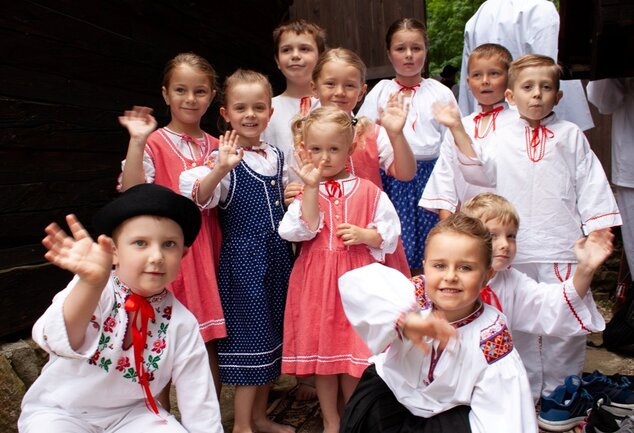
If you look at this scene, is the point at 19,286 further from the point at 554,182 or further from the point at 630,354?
the point at 630,354

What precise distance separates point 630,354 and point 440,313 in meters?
2.67

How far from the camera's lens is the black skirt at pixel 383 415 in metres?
2.27

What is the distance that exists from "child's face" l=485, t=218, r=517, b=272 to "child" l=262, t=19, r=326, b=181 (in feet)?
3.89

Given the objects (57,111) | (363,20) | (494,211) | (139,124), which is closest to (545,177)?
(494,211)

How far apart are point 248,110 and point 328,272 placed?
32.2 inches

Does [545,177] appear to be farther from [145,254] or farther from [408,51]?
[145,254]

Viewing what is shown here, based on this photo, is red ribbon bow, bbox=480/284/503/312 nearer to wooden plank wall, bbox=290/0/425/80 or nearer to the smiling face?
the smiling face

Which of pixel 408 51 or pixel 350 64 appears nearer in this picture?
pixel 350 64

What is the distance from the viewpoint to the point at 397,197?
3.59 meters

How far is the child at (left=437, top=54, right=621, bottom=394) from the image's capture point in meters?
3.30

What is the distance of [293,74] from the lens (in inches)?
144

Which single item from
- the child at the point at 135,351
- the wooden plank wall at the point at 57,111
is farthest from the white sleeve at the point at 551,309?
the wooden plank wall at the point at 57,111

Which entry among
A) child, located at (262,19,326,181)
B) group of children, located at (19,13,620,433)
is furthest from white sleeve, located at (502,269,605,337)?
child, located at (262,19,326,181)

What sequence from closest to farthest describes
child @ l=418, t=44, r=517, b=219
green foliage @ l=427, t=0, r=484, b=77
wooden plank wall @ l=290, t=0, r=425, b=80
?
child @ l=418, t=44, r=517, b=219 → wooden plank wall @ l=290, t=0, r=425, b=80 → green foliage @ l=427, t=0, r=484, b=77
